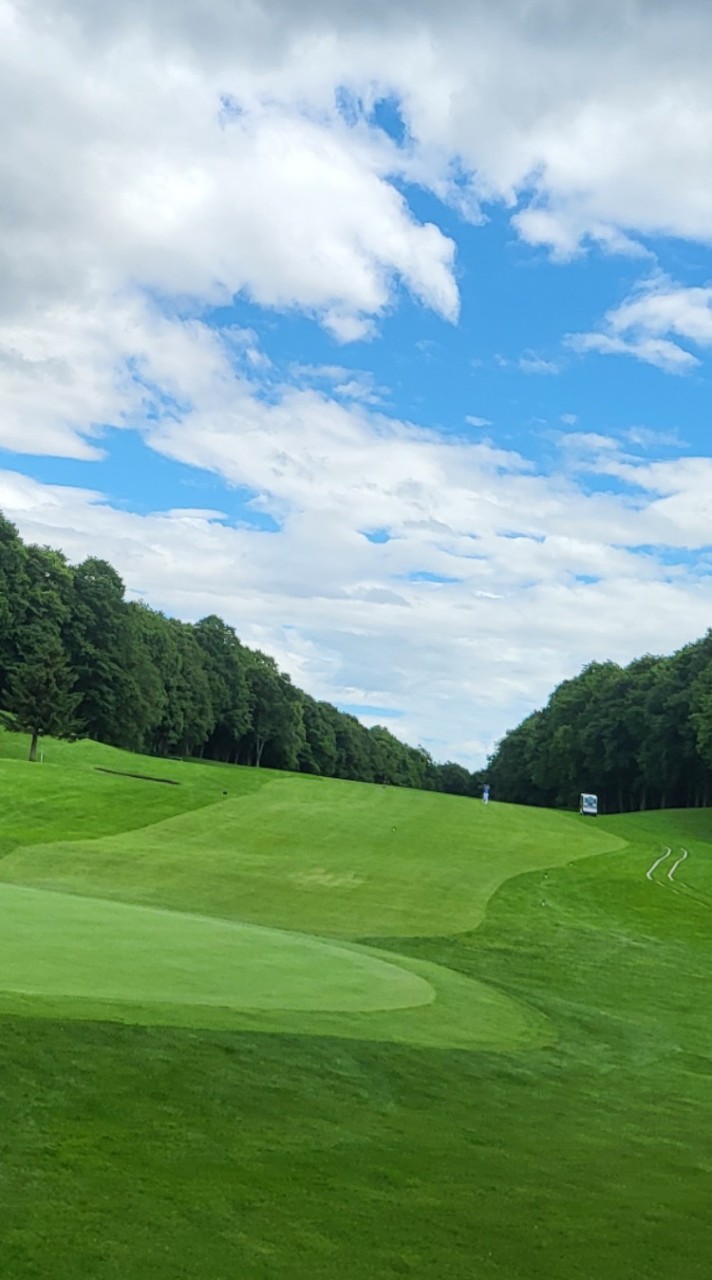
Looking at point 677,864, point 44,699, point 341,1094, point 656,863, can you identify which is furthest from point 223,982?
point 44,699

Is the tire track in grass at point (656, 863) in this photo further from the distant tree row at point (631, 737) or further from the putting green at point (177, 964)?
the distant tree row at point (631, 737)

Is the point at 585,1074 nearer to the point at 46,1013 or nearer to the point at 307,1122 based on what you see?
the point at 307,1122

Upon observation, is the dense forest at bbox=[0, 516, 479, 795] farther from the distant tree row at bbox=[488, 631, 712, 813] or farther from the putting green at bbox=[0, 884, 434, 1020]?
the putting green at bbox=[0, 884, 434, 1020]

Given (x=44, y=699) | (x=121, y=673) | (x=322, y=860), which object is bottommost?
(x=322, y=860)

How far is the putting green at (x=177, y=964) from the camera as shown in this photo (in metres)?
11.1

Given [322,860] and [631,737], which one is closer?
[322,860]

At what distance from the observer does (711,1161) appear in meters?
8.62

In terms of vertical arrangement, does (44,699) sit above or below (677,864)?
above

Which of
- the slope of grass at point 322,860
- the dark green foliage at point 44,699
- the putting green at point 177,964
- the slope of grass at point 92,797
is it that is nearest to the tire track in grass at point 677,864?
the slope of grass at point 322,860

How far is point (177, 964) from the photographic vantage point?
12977mm

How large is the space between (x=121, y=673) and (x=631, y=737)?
43.9m

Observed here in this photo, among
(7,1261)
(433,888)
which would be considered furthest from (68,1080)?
(433,888)

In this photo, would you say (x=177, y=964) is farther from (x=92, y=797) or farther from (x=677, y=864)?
(x=677, y=864)

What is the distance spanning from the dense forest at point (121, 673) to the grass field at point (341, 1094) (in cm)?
3863
